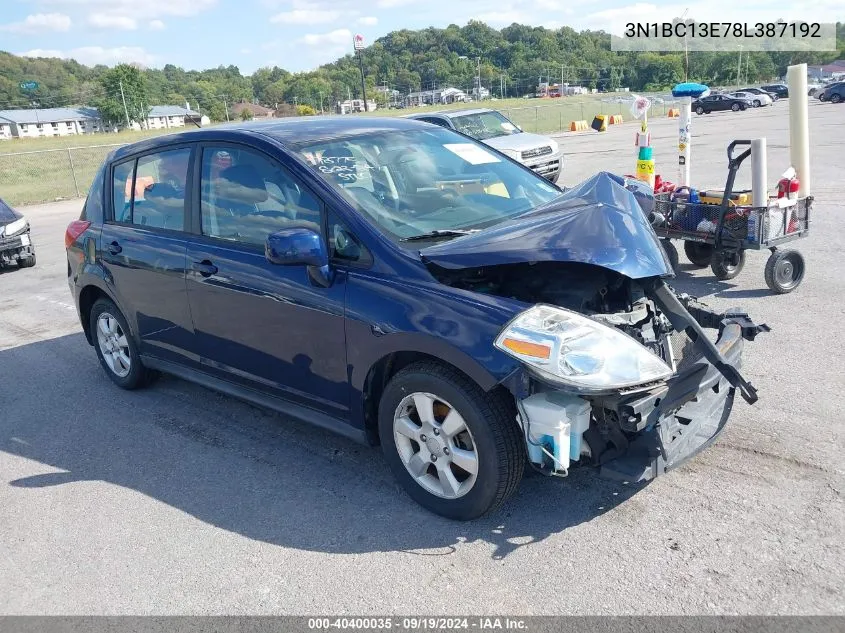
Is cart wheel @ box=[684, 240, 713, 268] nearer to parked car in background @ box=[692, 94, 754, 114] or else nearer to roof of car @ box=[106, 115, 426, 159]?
roof of car @ box=[106, 115, 426, 159]

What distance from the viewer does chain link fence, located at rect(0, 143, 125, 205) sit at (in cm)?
2383

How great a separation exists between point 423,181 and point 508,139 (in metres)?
13.0

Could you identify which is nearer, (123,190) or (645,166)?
(123,190)

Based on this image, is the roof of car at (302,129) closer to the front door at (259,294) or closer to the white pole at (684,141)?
the front door at (259,294)

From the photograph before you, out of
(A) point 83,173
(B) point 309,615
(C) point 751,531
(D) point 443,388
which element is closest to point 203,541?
(B) point 309,615

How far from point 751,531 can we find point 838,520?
39 cm

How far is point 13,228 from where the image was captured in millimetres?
11250

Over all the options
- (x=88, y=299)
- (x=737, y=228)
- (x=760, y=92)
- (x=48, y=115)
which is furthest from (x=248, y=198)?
(x=48, y=115)

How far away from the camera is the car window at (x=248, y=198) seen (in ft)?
12.8

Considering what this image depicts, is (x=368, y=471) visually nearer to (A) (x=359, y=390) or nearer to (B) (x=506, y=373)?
(A) (x=359, y=390)

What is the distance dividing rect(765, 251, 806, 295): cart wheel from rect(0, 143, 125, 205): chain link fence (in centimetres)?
2200

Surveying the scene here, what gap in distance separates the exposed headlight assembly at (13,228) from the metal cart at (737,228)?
31.1ft

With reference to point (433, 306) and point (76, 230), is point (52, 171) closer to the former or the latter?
point (76, 230)

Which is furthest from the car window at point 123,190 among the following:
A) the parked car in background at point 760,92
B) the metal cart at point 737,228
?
the parked car in background at point 760,92
